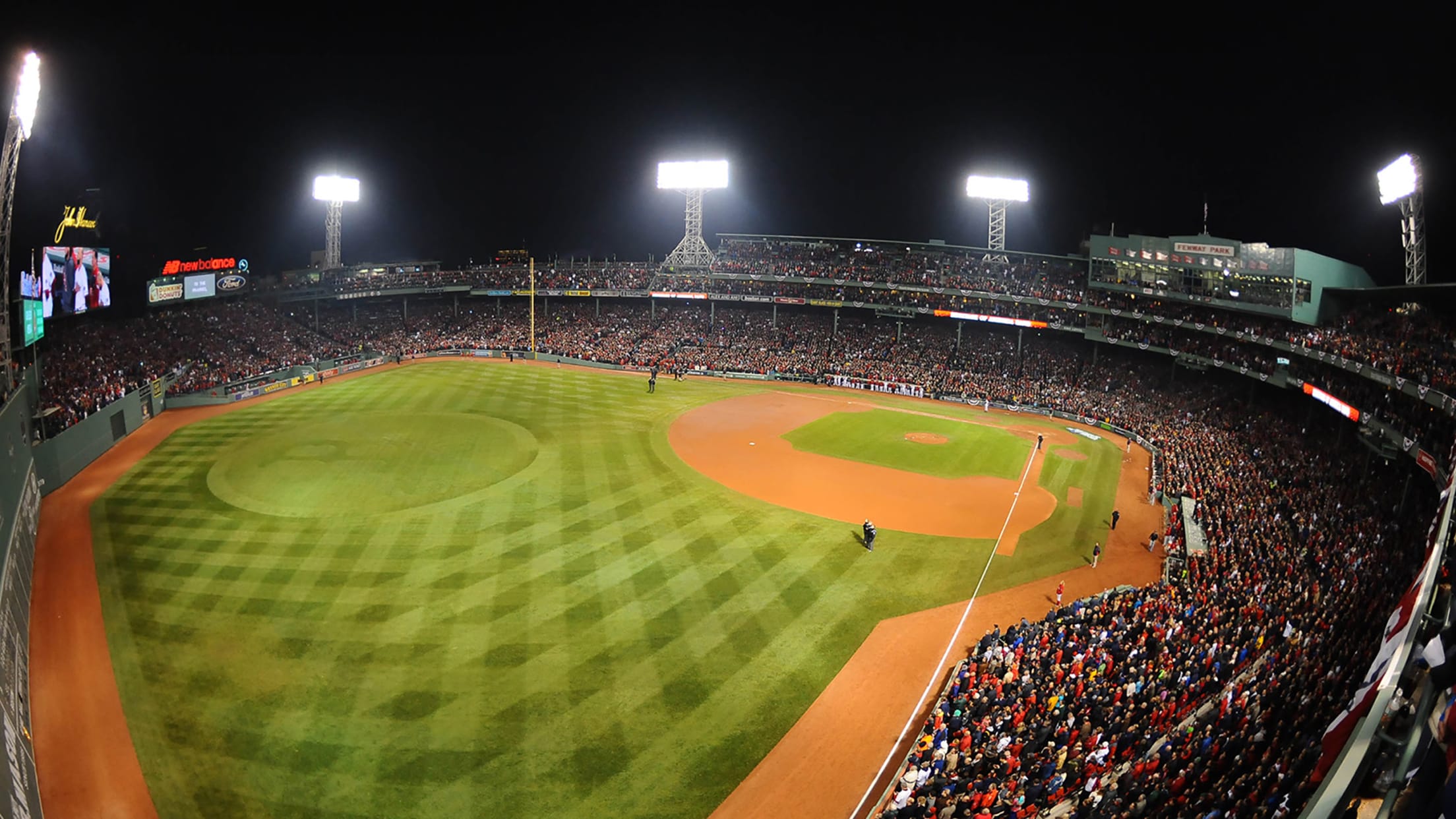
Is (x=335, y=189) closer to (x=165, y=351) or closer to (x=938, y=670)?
(x=165, y=351)

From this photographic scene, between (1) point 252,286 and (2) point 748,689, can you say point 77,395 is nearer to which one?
(1) point 252,286

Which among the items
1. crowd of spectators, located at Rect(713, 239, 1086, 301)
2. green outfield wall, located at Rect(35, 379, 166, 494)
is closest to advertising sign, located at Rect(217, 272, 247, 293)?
green outfield wall, located at Rect(35, 379, 166, 494)

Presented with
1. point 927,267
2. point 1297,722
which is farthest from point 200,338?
point 1297,722

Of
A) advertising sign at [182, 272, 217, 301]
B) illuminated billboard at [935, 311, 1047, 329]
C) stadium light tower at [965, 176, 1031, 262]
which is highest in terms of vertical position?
stadium light tower at [965, 176, 1031, 262]

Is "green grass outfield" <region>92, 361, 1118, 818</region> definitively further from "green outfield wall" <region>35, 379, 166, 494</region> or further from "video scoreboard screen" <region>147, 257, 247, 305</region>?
"video scoreboard screen" <region>147, 257, 247, 305</region>

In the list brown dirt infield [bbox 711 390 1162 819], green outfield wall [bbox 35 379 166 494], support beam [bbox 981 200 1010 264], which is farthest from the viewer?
support beam [bbox 981 200 1010 264]

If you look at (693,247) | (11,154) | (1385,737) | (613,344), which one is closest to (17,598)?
(11,154)

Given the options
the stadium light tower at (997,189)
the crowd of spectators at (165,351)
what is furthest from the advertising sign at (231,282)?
the stadium light tower at (997,189)
